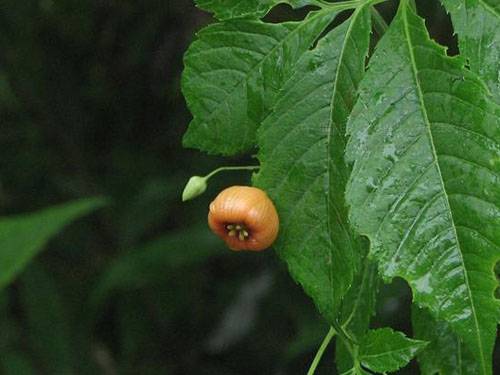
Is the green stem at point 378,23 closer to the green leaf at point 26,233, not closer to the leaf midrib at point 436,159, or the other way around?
the leaf midrib at point 436,159

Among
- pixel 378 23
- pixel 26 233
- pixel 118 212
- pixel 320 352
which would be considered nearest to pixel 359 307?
pixel 320 352

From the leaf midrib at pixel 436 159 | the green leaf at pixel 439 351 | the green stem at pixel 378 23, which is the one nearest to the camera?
the leaf midrib at pixel 436 159

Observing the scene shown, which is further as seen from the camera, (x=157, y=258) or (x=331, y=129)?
(x=157, y=258)

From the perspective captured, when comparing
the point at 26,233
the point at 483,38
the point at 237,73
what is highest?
the point at 483,38

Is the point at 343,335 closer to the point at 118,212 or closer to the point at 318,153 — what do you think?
the point at 318,153

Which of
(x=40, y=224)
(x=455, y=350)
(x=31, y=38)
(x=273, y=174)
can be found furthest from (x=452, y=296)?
(x=31, y=38)

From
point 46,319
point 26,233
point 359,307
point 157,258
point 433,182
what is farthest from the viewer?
point 46,319

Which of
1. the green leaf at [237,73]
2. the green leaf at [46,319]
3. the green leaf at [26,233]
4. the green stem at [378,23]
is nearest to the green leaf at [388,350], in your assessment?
the green leaf at [237,73]
